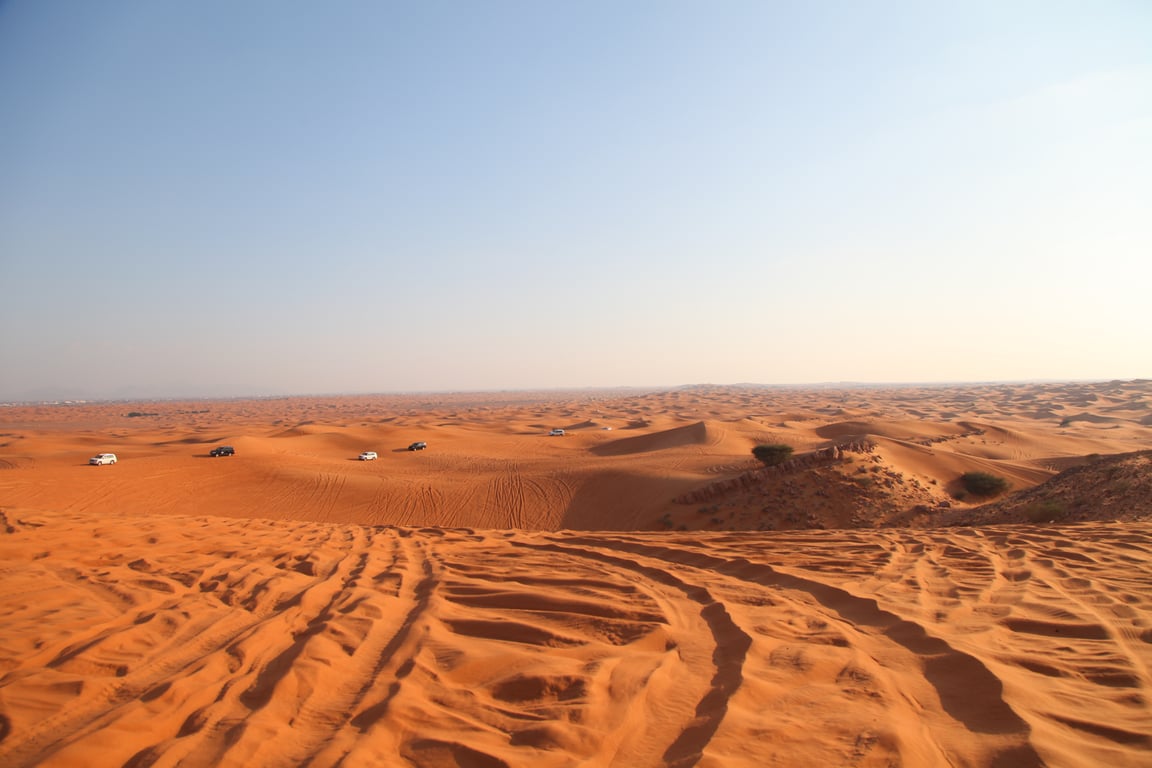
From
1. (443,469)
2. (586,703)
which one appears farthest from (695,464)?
(586,703)

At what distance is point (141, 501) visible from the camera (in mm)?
21625

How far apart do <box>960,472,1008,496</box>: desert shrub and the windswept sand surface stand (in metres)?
12.9

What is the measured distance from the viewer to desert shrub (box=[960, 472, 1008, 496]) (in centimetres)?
1998

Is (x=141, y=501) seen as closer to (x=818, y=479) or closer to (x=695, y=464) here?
(x=695, y=464)

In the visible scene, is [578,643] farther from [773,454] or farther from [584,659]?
[773,454]

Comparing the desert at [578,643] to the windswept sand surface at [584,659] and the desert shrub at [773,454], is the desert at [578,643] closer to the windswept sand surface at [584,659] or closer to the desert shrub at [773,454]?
the windswept sand surface at [584,659]

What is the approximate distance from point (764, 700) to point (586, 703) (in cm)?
119

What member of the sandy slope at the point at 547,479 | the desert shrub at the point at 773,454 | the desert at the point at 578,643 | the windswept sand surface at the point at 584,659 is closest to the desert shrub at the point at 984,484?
the sandy slope at the point at 547,479

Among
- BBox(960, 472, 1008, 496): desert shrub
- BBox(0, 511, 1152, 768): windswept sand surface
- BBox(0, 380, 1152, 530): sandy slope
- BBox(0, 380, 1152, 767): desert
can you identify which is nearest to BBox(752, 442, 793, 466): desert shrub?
BBox(0, 380, 1152, 530): sandy slope

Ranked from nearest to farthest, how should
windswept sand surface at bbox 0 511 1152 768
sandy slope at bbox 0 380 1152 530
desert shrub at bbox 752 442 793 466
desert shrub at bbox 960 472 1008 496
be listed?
windswept sand surface at bbox 0 511 1152 768 → sandy slope at bbox 0 380 1152 530 → desert shrub at bbox 960 472 1008 496 → desert shrub at bbox 752 442 793 466

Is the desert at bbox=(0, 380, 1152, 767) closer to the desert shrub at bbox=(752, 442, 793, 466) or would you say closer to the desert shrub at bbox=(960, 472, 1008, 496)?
the desert shrub at bbox=(960, 472, 1008, 496)

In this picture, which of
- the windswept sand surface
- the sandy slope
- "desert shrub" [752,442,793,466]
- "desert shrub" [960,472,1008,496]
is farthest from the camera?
"desert shrub" [752,442,793,466]

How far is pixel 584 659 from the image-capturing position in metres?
4.91

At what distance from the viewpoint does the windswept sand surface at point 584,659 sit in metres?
3.52
